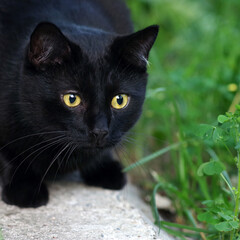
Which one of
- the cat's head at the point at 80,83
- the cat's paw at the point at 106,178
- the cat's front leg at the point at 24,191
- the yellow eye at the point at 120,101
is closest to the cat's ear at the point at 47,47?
the cat's head at the point at 80,83

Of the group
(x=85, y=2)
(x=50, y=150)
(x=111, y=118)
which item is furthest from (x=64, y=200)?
(x=85, y=2)

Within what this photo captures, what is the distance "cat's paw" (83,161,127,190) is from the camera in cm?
218

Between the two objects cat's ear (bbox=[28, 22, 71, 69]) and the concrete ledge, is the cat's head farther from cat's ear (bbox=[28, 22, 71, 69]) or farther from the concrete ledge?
the concrete ledge

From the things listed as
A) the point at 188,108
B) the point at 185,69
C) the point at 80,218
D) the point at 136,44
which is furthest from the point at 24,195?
the point at 185,69

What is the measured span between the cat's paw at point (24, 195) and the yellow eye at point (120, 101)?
51 centimetres

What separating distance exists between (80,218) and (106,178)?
42cm

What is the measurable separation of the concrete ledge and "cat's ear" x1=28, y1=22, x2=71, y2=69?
0.61 meters

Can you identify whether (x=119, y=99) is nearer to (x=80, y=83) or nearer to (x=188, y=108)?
(x=80, y=83)

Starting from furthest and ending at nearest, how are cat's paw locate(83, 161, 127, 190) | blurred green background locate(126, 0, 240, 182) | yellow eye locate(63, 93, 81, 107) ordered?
1. blurred green background locate(126, 0, 240, 182)
2. cat's paw locate(83, 161, 127, 190)
3. yellow eye locate(63, 93, 81, 107)

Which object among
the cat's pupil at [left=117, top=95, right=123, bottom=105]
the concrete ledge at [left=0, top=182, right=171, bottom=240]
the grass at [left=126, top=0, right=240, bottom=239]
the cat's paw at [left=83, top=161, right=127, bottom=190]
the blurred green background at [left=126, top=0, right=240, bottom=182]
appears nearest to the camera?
the concrete ledge at [left=0, top=182, right=171, bottom=240]

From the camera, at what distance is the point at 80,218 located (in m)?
1.81

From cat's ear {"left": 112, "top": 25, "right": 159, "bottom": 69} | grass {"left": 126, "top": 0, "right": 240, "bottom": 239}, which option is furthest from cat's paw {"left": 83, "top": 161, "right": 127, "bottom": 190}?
cat's ear {"left": 112, "top": 25, "right": 159, "bottom": 69}

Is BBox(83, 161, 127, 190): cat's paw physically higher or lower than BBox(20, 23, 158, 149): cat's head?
lower

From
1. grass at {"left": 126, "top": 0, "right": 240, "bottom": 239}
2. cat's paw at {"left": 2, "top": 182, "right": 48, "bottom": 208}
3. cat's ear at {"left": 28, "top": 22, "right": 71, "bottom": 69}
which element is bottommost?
cat's paw at {"left": 2, "top": 182, "right": 48, "bottom": 208}
